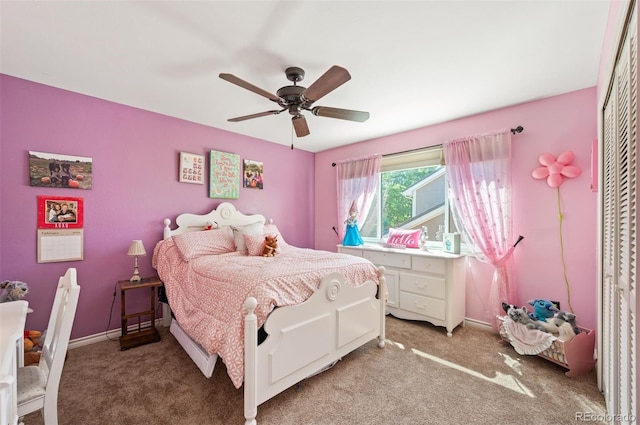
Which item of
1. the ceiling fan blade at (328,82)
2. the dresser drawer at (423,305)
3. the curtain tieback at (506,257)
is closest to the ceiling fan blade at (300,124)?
the ceiling fan blade at (328,82)

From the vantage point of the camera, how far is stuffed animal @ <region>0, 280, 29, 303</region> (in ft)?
6.72

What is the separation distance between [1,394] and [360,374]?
1.99 m

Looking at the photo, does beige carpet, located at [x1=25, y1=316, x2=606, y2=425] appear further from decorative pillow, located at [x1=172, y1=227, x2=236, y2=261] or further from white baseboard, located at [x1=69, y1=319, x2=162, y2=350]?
decorative pillow, located at [x1=172, y1=227, x2=236, y2=261]

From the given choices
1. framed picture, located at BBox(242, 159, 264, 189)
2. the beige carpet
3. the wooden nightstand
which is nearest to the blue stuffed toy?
the beige carpet

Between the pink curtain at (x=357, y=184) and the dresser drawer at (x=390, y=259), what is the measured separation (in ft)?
2.31

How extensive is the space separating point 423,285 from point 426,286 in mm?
34

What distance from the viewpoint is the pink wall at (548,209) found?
236 centimetres

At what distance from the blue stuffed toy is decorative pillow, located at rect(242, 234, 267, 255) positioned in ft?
8.80

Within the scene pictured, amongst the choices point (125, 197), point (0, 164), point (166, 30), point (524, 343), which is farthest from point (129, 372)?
point (524, 343)

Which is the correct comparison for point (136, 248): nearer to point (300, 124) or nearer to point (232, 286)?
point (232, 286)

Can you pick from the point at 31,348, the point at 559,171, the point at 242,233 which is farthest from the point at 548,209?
the point at 31,348

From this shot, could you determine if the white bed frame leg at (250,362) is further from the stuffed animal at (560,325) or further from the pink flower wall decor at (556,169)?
the pink flower wall decor at (556,169)

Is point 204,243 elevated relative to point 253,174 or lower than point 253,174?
lower

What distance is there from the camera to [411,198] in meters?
3.69
